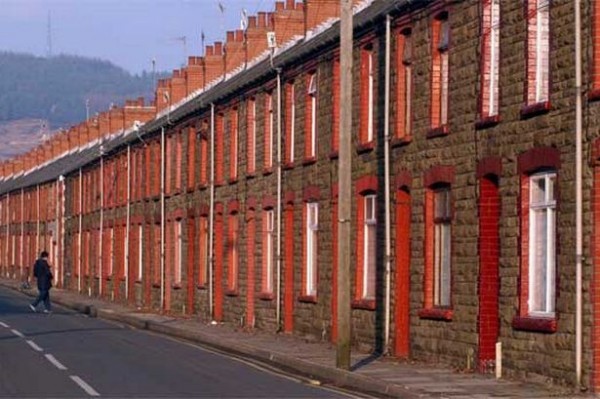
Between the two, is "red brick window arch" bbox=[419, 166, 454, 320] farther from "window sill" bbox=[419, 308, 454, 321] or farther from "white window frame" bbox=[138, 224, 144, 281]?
"white window frame" bbox=[138, 224, 144, 281]

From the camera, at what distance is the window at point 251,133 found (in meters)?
41.1

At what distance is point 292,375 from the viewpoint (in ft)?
86.7

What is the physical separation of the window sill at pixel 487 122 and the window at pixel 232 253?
1915 centimetres

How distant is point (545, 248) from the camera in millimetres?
22422

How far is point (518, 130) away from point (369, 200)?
827 cm

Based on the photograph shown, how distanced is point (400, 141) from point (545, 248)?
6420 mm

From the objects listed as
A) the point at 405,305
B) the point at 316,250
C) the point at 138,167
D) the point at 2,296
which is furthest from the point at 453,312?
the point at 2,296

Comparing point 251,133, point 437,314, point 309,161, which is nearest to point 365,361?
point 437,314

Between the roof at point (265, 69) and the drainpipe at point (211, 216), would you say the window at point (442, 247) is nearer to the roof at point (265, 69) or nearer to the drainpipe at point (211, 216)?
the roof at point (265, 69)

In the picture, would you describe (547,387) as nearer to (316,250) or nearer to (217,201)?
(316,250)

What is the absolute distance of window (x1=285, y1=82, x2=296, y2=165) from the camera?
36938 millimetres

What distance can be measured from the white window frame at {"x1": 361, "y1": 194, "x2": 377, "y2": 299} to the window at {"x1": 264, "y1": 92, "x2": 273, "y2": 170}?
8340mm

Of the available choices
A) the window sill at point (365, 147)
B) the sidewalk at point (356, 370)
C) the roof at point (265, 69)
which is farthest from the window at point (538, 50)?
the window sill at point (365, 147)

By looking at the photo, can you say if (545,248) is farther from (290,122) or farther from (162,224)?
(162,224)
